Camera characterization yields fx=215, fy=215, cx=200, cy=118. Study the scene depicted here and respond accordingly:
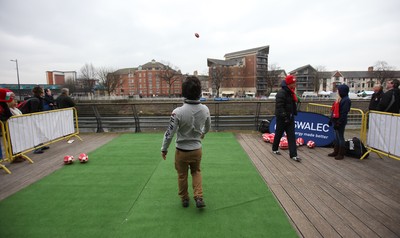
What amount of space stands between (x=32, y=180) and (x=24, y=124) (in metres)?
2.10

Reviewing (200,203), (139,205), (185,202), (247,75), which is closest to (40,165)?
(139,205)

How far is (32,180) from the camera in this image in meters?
4.25

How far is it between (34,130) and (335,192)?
286 inches

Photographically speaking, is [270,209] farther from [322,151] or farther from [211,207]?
[322,151]

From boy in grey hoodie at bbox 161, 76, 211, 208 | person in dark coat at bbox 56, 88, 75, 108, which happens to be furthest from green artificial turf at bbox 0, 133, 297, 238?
person in dark coat at bbox 56, 88, 75, 108

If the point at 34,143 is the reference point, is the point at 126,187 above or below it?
below

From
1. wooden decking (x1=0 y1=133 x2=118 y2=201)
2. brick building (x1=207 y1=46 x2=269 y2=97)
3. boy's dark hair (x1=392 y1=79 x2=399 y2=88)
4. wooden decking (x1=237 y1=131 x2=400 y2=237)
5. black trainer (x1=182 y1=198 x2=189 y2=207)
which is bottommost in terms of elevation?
wooden decking (x1=237 y1=131 x2=400 y2=237)

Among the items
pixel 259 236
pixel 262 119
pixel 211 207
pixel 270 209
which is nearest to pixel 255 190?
pixel 270 209

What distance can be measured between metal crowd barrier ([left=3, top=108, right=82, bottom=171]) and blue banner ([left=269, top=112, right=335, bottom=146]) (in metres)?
7.64

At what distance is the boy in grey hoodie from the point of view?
9.43 feet

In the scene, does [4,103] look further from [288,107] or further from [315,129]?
[315,129]

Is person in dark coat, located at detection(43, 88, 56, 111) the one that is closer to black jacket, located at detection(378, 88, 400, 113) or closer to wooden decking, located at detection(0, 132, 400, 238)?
wooden decking, located at detection(0, 132, 400, 238)

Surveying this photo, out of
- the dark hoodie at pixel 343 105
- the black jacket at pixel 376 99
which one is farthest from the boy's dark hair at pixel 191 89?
the black jacket at pixel 376 99

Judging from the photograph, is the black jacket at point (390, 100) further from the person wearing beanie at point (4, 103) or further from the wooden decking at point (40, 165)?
the person wearing beanie at point (4, 103)
